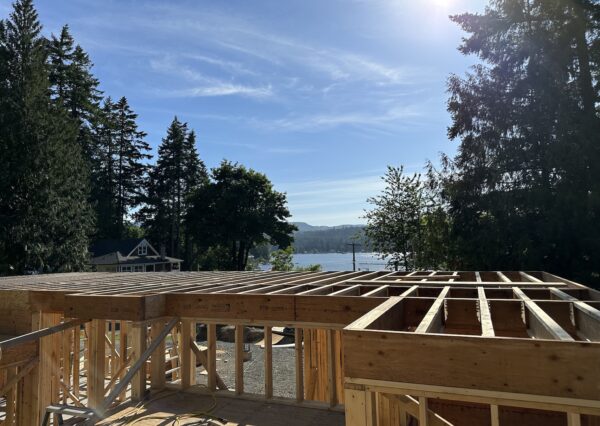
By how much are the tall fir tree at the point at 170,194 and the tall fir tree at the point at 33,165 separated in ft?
49.1

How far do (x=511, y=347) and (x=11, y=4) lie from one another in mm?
28915

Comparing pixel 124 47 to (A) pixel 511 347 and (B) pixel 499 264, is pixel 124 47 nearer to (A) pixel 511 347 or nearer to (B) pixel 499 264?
(A) pixel 511 347

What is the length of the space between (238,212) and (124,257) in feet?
29.9

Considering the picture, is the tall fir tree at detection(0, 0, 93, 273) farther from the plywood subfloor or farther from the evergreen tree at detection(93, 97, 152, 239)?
the plywood subfloor

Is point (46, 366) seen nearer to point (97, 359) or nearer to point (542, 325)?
point (97, 359)

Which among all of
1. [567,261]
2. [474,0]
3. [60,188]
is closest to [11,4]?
[60,188]

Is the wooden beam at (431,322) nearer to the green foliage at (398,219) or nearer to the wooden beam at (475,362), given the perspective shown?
the wooden beam at (475,362)

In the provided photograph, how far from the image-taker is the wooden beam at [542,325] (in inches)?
93.3

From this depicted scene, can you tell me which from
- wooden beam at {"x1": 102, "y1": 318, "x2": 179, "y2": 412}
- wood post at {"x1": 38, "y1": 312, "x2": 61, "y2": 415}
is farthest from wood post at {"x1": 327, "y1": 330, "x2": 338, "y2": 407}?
wood post at {"x1": 38, "y1": 312, "x2": 61, "y2": 415}

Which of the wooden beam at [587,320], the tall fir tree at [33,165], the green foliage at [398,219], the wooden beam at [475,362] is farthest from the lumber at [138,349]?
the tall fir tree at [33,165]

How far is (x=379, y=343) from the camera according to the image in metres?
2.45

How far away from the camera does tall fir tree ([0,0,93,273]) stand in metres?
19.5

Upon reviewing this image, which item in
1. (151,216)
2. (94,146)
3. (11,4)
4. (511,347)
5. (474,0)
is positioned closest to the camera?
(511,347)

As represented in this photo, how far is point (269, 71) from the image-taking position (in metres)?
14.2
